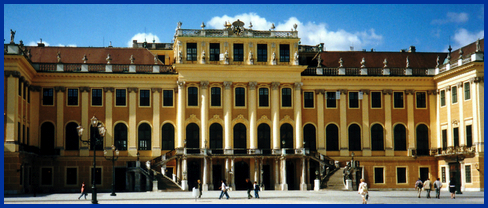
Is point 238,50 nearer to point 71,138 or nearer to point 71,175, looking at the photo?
point 71,138

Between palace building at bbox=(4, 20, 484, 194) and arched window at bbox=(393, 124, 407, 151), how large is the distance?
0.09m

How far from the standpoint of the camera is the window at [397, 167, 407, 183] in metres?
67.4

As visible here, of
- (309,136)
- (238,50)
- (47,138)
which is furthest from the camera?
(309,136)

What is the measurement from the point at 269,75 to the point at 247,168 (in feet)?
26.7

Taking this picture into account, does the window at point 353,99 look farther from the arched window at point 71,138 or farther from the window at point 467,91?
the arched window at point 71,138

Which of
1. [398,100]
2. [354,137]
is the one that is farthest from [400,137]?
[354,137]

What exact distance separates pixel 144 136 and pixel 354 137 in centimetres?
1828

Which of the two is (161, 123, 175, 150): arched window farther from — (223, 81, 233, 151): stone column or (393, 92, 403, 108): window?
(393, 92, 403, 108): window

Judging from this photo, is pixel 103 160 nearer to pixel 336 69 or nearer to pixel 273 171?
pixel 273 171

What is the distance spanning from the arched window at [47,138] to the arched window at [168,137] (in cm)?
920

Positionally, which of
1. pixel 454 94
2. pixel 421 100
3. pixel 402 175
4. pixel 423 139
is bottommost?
pixel 402 175

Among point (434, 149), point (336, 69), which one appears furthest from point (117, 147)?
point (434, 149)

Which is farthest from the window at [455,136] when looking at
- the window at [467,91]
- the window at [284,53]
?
the window at [284,53]

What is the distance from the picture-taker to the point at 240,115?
2608 inches
